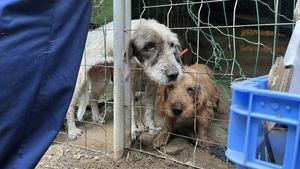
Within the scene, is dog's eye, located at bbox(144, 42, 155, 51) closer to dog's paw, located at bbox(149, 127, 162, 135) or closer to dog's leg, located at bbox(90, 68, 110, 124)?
dog's paw, located at bbox(149, 127, 162, 135)

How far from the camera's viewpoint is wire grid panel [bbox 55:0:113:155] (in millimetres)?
2930

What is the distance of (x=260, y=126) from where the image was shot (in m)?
0.83

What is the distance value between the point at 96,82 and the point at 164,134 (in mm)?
1093

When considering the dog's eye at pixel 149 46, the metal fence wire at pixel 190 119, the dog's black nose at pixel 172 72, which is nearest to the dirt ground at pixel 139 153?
the metal fence wire at pixel 190 119

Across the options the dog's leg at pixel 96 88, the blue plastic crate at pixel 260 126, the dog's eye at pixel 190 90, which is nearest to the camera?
the blue plastic crate at pixel 260 126

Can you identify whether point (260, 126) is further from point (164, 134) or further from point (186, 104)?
point (164, 134)

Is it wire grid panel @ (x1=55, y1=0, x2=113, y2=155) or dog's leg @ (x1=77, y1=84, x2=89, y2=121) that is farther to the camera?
dog's leg @ (x1=77, y1=84, x2=89, y2=121)

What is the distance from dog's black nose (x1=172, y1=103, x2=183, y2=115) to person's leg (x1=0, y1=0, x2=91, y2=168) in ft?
4.91

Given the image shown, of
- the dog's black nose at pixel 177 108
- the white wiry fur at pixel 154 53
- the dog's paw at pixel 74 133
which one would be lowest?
the dog's paw at pixel 74 133

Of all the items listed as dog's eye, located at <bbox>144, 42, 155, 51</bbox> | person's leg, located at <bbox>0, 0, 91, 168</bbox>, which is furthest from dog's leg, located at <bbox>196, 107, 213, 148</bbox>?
person's leg, located at <bbox>0, 0, 91, 168</bbox>

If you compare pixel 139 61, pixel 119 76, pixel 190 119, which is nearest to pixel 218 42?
pixel 190 119

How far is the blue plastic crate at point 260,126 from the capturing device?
74 centimetres

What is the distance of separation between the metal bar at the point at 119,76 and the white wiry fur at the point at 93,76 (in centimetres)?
42

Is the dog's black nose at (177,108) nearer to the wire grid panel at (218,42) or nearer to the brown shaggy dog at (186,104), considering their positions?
the brown shaggy dog at (186,104)
